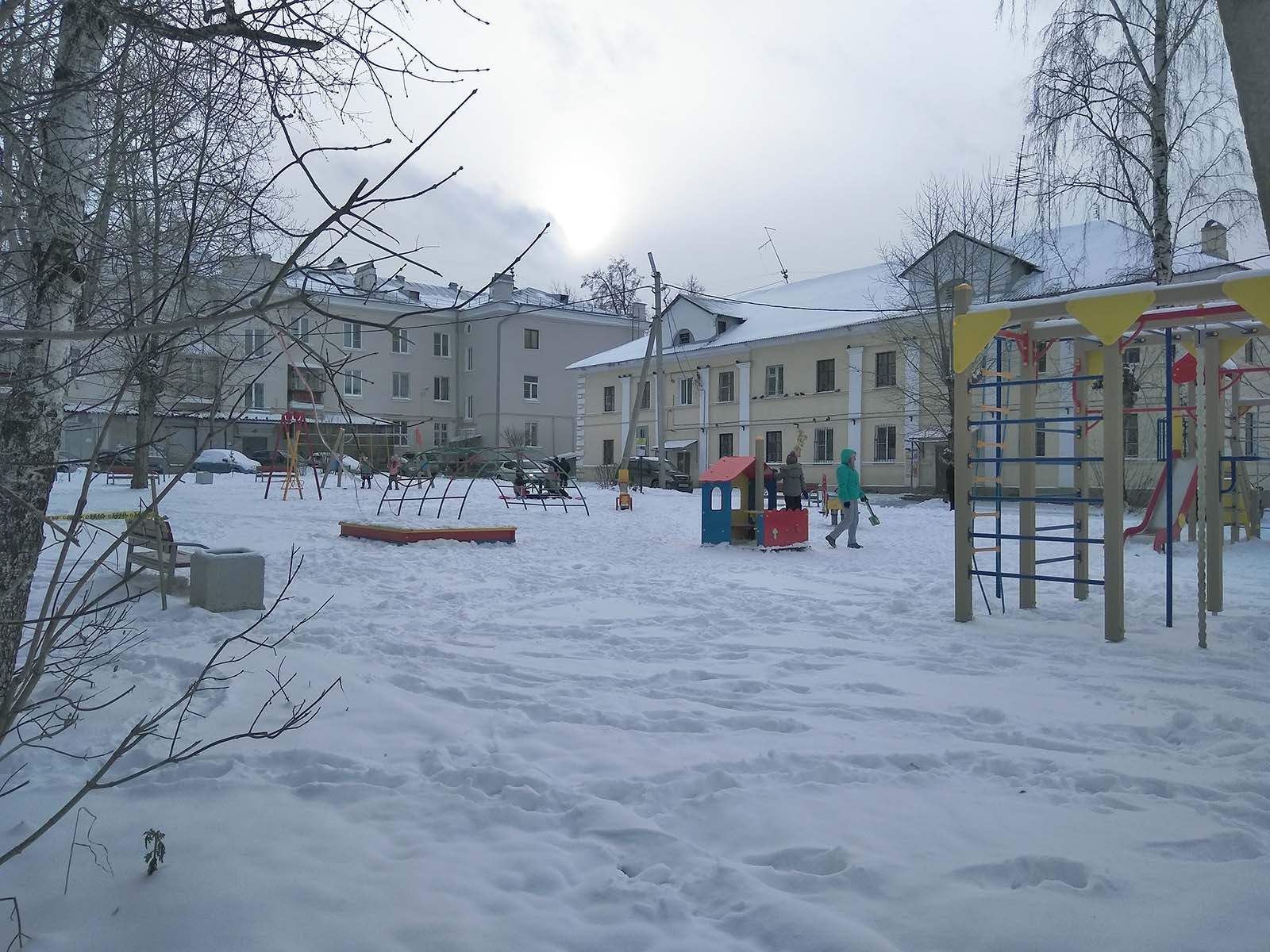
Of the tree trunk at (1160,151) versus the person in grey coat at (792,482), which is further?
the person in grey coat at (792,482)

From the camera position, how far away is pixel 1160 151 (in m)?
16.4

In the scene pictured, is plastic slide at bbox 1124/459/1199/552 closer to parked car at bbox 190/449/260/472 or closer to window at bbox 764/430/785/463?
window at bbox 764/430/785/463

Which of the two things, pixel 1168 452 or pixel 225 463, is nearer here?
pixel 1168 452

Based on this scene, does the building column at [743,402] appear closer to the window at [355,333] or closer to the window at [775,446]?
the window at [775,446]

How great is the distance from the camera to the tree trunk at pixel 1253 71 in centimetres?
238

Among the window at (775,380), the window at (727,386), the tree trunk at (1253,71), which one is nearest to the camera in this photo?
the tree trunk at (1253,71)

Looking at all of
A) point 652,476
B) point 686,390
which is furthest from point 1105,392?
point 686,390

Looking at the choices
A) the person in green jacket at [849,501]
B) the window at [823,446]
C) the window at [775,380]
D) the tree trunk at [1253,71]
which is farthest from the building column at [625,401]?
the tree trunk at [1253,71]

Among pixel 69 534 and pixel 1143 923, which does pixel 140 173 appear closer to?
pixel 69 534

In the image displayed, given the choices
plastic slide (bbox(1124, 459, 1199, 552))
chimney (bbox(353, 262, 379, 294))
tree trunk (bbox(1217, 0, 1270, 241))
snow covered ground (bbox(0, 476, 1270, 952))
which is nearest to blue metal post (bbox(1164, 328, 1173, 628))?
snow covered ground (bbox(0, 476, 1270, 952))

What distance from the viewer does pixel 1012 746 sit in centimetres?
419

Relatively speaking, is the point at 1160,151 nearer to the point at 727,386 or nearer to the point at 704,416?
the point at 727,386

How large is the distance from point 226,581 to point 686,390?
33.0 m

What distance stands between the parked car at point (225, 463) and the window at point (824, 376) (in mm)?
21969
